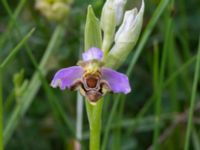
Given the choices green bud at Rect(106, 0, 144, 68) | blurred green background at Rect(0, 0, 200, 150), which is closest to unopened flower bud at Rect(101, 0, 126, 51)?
green bud at Rect(106, 0, 144, 68)

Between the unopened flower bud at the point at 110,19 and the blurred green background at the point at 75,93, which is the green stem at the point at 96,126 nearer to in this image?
the unopened flower bud at the point at 110,19

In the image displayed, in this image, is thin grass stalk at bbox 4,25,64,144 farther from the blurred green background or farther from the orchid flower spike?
the orchid flower spike

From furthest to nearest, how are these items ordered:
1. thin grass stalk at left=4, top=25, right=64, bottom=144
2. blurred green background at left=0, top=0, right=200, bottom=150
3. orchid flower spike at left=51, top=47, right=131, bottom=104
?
blurred green background at left=0, top=0, right=200, bottom=150 → thin grass stalk at left=4, top=25, right=64, bottom=144 → orchid flower spike at left=51, top=47, right=131, bottom=104

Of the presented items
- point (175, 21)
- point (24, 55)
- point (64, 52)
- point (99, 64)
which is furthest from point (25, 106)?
point (175, 21)

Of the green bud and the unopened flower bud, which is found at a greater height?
the unopened flower bud

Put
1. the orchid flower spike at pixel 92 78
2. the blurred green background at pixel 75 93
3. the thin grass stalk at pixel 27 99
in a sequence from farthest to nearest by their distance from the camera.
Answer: the blurred green background at pixel 75 93
the thin grass stalk at pixel 27 99
the orchid flower spike at pixel 92 78

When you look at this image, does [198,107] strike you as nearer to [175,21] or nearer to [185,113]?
[185,113]

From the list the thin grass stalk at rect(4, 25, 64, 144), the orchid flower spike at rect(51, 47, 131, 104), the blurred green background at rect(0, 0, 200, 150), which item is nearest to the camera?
the orchid flower spike at rect(51, 47, 131, 104)

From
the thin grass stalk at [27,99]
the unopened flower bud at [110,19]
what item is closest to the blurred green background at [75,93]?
the thin grass stalk at [27,99]
